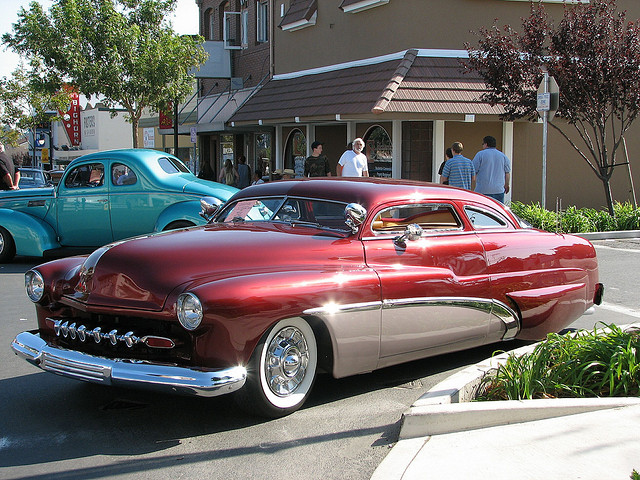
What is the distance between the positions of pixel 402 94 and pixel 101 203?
25.2 feet

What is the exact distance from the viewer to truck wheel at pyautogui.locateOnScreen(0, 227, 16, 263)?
11086 millimetres

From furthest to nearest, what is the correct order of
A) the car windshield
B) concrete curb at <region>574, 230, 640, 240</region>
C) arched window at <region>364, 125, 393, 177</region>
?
arched window at <region>364, 125, 393, 177</region>, concrete curb at <region>574, 230, 640, 240</region>, the car windshield

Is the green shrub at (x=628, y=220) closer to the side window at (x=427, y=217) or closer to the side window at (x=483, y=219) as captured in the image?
the side window at (x=483, y=219)

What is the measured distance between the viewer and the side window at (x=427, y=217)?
222 inches

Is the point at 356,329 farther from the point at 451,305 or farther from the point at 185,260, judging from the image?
the point at 185,260

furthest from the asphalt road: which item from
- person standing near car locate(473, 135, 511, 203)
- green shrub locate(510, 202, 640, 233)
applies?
green shrub locate(510, 202, 640, 233)

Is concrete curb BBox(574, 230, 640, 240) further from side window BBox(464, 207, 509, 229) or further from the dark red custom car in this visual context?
the dark red custom car

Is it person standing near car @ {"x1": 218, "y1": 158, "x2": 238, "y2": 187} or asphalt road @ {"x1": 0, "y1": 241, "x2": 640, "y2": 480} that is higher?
person standing near car @ {"x1": 218, "y1": 158, "x2": 238, "y2": 187}

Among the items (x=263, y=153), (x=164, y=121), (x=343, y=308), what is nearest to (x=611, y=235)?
(x=343, y=308)

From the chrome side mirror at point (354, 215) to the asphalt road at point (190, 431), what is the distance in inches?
47.3

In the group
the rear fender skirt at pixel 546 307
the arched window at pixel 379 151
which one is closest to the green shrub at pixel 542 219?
the arched window at pixel 379 151

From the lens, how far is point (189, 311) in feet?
13.4

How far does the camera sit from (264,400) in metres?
4.31

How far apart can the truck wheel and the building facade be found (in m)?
7.81
